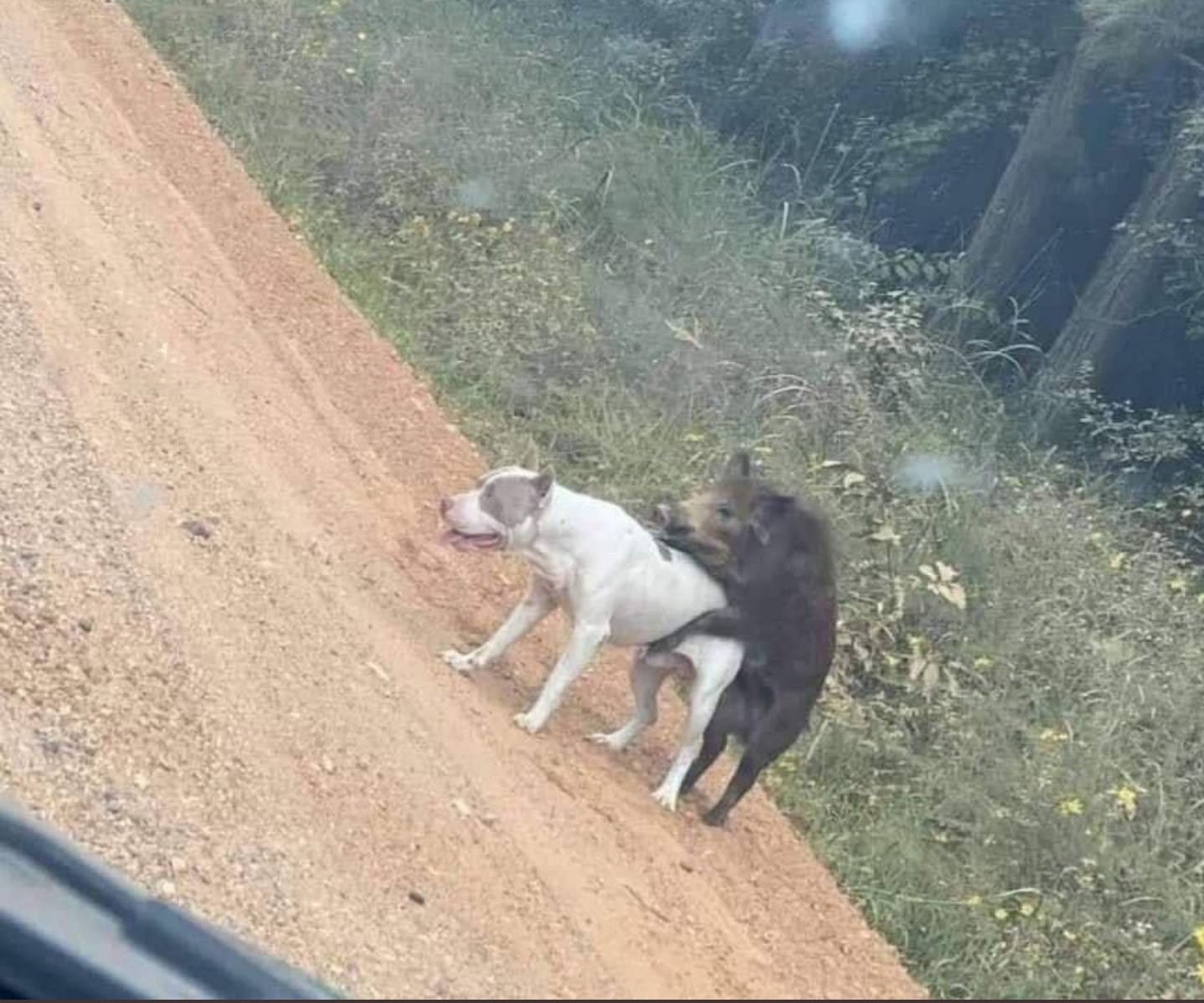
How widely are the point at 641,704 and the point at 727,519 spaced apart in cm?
65

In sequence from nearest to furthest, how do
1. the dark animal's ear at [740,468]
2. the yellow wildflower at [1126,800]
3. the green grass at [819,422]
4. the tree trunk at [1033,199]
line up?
the dark animal's ear at [740,468]
the green grass at [819,422]
the yellow wildflower at [1126,800]
the tree trunk at [1033,199]

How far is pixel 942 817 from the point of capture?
7039 millimetres

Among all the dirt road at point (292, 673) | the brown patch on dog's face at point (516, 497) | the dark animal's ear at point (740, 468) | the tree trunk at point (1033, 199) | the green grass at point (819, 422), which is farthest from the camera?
the tree trunk at point (1033, 199)

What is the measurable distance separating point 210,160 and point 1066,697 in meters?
6.11

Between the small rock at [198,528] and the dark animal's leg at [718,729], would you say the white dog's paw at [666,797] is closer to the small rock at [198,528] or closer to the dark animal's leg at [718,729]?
the dark animal's leg at [718,729]

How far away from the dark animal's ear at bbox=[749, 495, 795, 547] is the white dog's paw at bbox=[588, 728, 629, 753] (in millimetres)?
764

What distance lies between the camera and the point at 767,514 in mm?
5980

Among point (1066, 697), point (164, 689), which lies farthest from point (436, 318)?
point (164, 689)

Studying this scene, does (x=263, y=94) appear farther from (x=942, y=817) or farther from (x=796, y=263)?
(x=942, y=817)

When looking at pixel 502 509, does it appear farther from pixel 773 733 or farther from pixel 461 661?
pixel 773 733

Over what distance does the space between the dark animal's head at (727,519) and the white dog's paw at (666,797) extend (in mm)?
639

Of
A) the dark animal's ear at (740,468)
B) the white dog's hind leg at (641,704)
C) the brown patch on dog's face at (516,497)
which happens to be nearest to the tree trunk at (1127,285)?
the dark animal's ear at (740,468)

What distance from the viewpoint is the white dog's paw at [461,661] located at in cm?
632

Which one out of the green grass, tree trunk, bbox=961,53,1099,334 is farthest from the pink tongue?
tree trunk, bbox=961,53,1099,334
